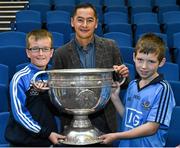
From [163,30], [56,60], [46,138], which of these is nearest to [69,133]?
[46,138]

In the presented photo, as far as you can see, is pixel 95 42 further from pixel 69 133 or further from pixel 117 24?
pixel 117 24

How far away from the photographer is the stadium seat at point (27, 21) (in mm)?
4887

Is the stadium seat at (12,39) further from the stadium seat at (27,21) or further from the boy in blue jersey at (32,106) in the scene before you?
the boy in blue jersey at (32,106)

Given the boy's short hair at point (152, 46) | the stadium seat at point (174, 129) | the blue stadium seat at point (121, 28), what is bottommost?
the stadium seat at point (174, 129)

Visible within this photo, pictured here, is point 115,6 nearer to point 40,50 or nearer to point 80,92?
point 40,50

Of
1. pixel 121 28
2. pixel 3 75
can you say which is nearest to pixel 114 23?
pixel 121 28

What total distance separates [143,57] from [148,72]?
2.7 inches

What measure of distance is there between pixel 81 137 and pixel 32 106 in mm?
348

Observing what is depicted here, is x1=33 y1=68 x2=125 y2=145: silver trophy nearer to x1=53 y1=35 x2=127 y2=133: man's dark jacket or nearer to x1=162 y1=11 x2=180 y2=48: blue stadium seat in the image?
x1=53 y1=35 x2=127 y2=133: man's dark jacket

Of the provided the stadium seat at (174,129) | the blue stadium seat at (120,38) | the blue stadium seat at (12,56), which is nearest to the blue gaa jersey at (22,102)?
the stadium seat at (174,129)

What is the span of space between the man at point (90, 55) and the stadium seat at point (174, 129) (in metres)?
0.38

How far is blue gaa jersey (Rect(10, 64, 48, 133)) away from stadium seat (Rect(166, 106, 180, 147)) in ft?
2.80

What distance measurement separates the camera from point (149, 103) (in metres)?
1.55

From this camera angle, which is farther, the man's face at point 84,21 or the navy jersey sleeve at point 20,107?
the man's face at point 84,21
